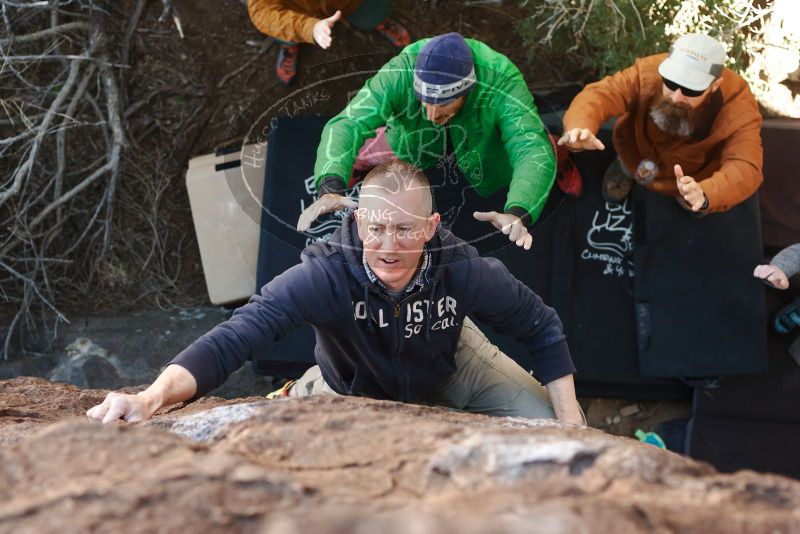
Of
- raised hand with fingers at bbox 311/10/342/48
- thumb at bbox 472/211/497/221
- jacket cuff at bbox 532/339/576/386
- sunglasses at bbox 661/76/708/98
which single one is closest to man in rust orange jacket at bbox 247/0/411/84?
raised hand with fingers at bbox 311/10/342/48

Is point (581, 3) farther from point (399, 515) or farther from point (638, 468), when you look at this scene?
point (399, 515)

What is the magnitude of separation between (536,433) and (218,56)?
3.58 meters

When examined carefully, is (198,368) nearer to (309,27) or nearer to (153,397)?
(153,397)

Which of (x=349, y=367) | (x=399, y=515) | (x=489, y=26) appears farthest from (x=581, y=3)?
(x=399, y=515)

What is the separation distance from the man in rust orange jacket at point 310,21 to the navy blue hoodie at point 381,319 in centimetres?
107

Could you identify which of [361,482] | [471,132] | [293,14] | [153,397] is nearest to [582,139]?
[471,132]

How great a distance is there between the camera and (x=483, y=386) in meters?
2.67

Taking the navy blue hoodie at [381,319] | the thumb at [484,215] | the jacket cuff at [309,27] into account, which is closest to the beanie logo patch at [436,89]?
the thumb at [484,215]

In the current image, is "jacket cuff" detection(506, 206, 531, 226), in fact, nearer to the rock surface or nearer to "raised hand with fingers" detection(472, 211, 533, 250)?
"raised hand with fingers" detection(472, 211, 533, 250)

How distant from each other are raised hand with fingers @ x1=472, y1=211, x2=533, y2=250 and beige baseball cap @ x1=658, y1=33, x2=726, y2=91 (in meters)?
0.97

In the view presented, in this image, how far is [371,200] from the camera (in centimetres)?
220

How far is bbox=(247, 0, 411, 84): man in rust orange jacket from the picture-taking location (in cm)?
316

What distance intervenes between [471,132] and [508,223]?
0.34 meters

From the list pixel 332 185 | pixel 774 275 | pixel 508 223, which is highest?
pixel 332 185
